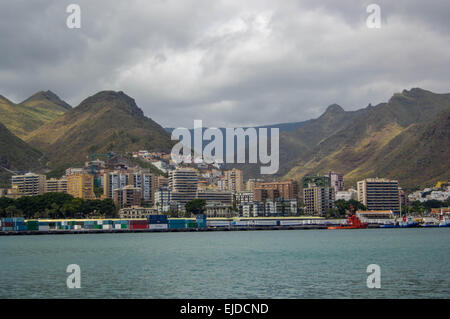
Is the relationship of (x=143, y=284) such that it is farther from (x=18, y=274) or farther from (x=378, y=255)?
(x=378, y=255)

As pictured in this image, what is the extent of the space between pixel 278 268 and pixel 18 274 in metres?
28.3

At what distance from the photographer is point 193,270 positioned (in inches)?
2635

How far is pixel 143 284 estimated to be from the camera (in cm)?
5441
